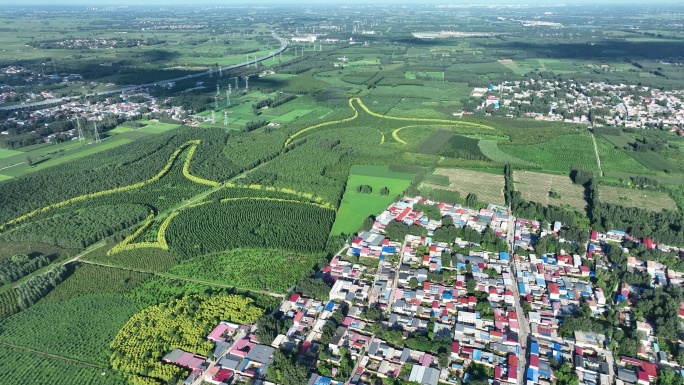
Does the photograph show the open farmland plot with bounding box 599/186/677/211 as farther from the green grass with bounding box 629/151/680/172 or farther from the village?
the village

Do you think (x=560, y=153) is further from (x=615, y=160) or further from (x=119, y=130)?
(x=119, y=130)

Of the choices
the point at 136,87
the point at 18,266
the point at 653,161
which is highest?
the point at 136,87

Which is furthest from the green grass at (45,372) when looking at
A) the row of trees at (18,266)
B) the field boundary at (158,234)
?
the field boundary at (158,234)

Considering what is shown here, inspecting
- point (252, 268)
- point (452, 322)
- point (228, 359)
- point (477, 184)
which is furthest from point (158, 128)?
point (452, 322)

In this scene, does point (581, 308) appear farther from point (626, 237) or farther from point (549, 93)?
point (549, 93)

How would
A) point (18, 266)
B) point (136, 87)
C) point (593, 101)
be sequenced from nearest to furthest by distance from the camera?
point (18, 266) → point (593, 101) → point (136, 87)

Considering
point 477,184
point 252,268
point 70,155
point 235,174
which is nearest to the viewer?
point 252,268

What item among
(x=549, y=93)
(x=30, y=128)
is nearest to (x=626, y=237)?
(x=549, y=93)
